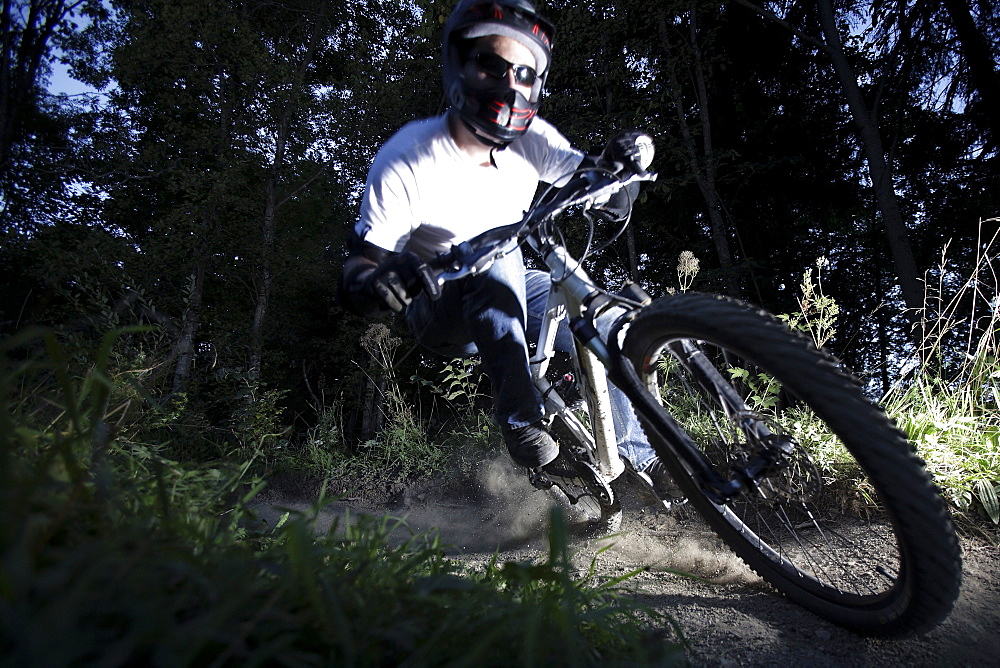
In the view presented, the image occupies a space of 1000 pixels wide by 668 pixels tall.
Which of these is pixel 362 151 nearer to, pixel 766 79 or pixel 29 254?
pixel 29 254

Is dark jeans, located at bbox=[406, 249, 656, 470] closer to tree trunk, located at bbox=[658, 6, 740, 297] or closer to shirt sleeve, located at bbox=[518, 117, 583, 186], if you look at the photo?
shirt sleeve, located at bbox=[518, 117, 583, 186]

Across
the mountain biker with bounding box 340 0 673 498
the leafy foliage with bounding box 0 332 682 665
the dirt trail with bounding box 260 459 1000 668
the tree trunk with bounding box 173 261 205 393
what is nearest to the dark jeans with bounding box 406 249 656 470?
the mountain biker with bounding box 340 0 673 498

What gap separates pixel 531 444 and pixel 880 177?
649cm

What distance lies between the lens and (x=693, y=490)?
5.36 ft

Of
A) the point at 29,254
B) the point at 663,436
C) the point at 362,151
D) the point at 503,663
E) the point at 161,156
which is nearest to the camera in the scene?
the point at 503,663

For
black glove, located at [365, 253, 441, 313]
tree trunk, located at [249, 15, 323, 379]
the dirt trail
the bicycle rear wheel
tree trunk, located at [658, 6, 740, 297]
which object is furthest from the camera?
tree trunk, located at [249, 15, 323, 379]

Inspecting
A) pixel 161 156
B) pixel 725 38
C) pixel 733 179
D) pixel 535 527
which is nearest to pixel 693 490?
→ pixel 535 527

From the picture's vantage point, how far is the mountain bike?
1.21m

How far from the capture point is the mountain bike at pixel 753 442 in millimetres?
1208

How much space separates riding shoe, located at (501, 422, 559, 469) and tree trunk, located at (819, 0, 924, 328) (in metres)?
6.13

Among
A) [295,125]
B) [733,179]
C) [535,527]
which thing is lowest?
[535,527]

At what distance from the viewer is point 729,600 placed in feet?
5.37

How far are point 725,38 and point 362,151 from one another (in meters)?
6.09

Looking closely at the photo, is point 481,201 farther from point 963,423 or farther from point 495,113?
point 963,423
